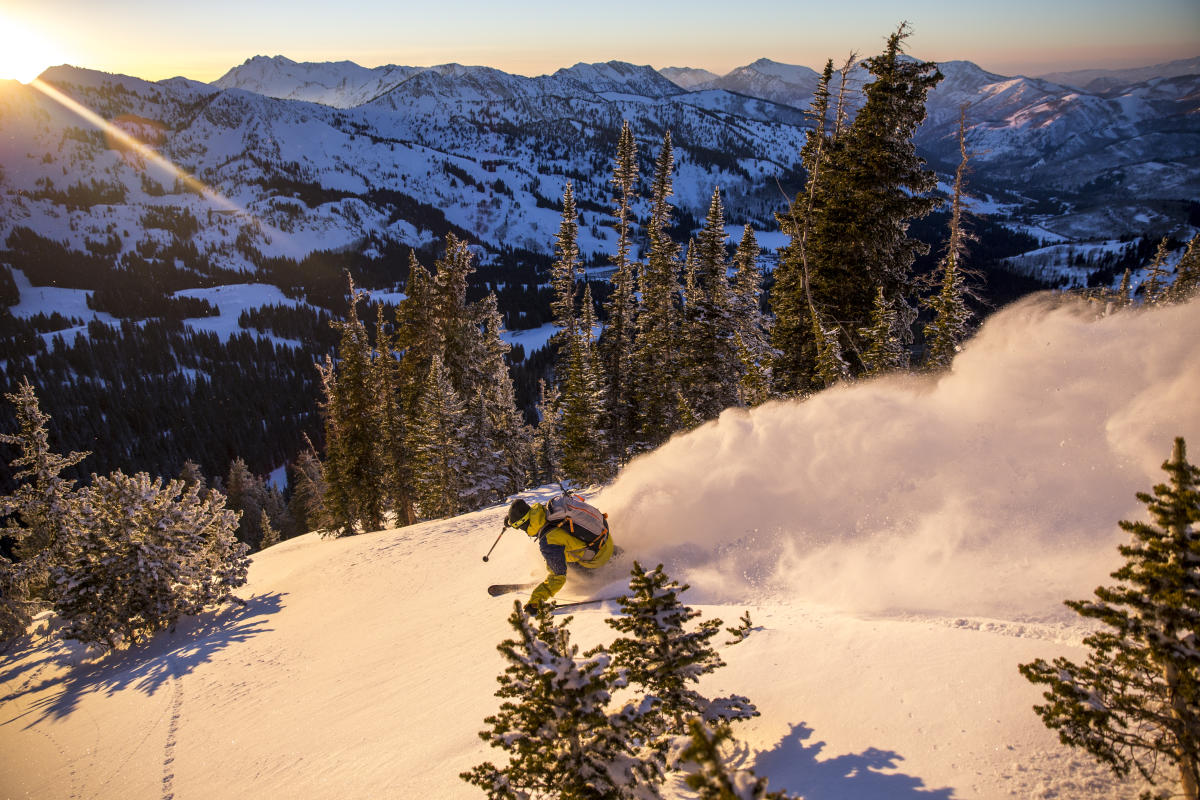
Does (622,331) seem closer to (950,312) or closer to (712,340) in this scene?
(712,340)

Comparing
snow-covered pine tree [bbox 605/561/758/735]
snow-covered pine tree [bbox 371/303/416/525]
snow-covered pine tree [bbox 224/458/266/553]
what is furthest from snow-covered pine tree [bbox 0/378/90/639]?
snow-covered pine tree [bbox 224/458/266/553]

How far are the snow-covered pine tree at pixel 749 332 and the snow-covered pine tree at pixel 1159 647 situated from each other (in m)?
15.3

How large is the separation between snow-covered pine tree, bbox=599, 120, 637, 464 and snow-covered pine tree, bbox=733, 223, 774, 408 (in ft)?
20.0

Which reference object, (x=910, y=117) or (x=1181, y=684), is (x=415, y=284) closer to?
(x=910, y=117)

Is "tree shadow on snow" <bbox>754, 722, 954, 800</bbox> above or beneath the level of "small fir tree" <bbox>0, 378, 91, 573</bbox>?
above

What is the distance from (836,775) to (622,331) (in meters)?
28.1

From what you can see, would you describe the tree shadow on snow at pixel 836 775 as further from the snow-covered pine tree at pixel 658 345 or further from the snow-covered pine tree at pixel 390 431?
the snow-covered pine tree at pixel 390 431

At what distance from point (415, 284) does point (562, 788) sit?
106ft

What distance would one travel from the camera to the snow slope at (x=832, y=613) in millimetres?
4723

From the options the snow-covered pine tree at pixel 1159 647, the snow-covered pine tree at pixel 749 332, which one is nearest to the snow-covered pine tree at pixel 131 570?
the snow-covered pine tree at pixel 749 332

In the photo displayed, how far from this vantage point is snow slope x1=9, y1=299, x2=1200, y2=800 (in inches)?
186

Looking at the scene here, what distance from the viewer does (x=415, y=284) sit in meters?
32.9

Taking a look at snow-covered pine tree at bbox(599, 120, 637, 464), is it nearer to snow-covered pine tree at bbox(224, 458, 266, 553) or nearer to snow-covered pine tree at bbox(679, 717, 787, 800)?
snow-covered pine tree at bbox(679, 717, 787, 800)

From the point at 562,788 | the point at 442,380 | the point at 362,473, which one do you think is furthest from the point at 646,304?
the point at 562,788
